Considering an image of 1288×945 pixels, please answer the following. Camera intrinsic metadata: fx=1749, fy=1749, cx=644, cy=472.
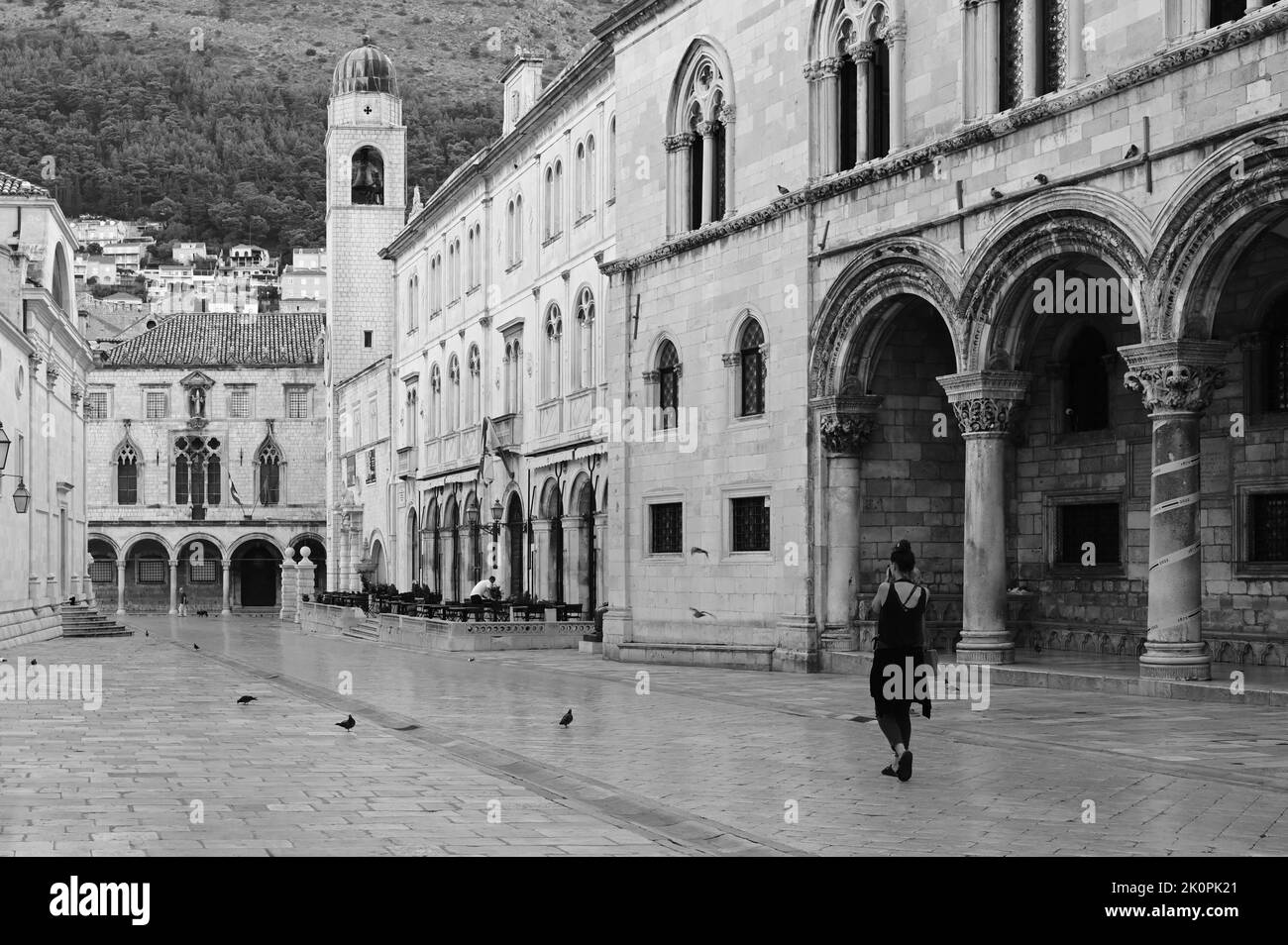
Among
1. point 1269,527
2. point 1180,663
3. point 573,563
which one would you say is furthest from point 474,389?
point 1180,663

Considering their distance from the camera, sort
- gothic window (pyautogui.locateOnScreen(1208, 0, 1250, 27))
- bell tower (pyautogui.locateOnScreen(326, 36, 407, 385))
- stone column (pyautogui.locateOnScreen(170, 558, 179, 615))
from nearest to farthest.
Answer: gothic window (pyautogui.locateOnScreen(1208, 0, 1250, 27)) → bell tower (pyautogui.locateOnScreen(326, 36, 407, 385)) → stone column (pyautogui.locateOnScreen(170, 558, 179, 615))

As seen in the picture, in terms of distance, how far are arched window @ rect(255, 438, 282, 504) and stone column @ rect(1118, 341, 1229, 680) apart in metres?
72.0

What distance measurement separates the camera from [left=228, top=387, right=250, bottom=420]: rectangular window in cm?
8744

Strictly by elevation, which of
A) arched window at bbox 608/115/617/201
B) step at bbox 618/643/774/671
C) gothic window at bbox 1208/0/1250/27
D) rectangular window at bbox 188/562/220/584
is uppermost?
arched window at bbox 608/115/617/201

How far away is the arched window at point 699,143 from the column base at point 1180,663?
1184 centimetres

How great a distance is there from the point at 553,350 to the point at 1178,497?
26.3 metres

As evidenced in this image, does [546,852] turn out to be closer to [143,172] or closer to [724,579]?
[724,579]

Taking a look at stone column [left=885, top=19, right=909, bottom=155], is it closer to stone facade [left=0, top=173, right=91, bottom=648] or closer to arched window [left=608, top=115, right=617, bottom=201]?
arched window [left=608, top=115, right=617, bottom=201]

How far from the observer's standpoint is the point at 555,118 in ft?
142

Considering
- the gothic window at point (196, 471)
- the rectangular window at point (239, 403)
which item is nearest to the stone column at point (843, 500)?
the rectangular window at point (239, 403)

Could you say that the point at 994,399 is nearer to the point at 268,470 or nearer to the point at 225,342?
the point at 268,470

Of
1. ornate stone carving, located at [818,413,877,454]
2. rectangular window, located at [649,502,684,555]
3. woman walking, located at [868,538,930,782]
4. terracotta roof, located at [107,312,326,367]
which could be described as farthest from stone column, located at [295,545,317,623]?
woman walking, located at [868,538,930,782]

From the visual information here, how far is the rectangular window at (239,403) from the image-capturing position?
87438 mm

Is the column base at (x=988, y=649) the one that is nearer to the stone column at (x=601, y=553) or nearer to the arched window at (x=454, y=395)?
the stone column at (x=601, y=553)
